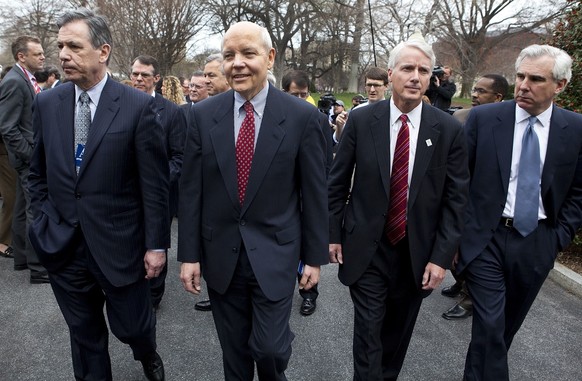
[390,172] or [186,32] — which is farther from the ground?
[186,32]

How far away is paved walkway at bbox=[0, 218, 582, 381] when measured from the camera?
304 centimetres

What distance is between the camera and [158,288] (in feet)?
12.4

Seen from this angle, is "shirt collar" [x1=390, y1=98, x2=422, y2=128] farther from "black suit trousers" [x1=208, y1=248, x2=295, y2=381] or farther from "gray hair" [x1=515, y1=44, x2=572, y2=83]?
"black suit trousers" [x1=208, y1=248, x2=295, y2=381]

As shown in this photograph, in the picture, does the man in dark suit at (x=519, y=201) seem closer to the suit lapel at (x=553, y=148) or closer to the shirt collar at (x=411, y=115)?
the suit lapel at (x=553, y=148)

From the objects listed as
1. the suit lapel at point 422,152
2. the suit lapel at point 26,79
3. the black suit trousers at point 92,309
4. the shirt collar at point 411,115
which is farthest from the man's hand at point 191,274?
the suit lapel at point 26,79

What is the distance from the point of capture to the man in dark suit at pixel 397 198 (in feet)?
7.97

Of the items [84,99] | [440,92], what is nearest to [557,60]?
[84,99]

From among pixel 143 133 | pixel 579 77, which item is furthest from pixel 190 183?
pixel 579 77

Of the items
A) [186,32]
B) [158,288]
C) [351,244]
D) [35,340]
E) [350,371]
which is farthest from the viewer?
[186,32]

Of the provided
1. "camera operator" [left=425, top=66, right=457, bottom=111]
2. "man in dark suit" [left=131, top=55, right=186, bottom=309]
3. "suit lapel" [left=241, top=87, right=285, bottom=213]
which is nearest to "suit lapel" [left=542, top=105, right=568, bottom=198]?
"suit lapel" [left=241, top=87, right=285, bottom=213]

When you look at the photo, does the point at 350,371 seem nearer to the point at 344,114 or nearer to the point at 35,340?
the point at 35,340

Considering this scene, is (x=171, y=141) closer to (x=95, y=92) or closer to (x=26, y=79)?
(x=95, y=92)

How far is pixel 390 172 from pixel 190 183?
1064 millimetres

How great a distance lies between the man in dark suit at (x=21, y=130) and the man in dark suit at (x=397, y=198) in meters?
3.27
